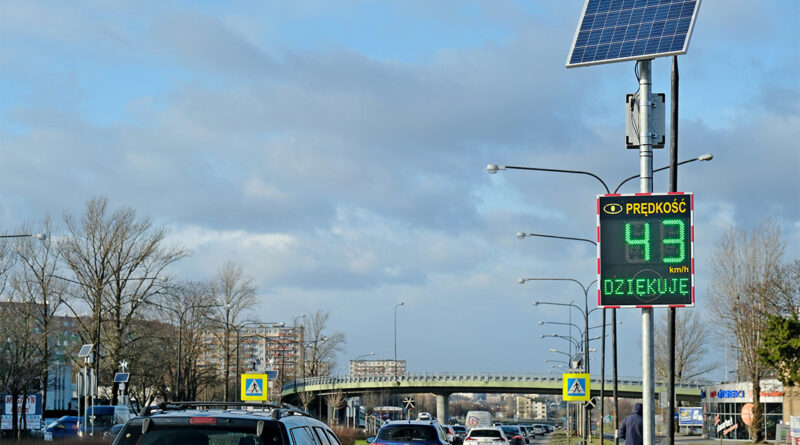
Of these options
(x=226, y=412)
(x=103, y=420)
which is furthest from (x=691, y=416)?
(x=226, y=412)

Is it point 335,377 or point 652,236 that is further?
point 335,377

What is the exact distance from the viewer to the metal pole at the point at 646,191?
1332 centimetres

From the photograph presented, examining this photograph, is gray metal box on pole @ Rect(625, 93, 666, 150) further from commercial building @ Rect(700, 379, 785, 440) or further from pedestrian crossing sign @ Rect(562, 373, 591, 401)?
commercial building @ Rect(700, 379, 785, 440)

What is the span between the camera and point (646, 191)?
13688mm

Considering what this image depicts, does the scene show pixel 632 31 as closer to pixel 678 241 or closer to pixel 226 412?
pixel 678 241

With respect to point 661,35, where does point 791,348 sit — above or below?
below

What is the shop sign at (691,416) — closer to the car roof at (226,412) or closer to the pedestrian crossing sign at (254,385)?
the pedestrian crossing sign at (254,385)

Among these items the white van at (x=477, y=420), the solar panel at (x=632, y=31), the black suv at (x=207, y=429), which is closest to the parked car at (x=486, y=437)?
the solar panel at (x=632, y=31)

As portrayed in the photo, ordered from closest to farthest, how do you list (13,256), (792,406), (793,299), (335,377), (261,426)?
1. (261,426)
2. (793,299)
3. (13,256)
4. (792,406)
5. (335,377)

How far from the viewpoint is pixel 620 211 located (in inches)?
531

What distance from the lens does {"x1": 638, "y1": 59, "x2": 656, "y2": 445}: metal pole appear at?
43.7ft

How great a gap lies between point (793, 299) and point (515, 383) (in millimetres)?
53489

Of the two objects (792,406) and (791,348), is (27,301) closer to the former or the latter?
(791,348)

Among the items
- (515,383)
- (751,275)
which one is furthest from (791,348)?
(515,383)
